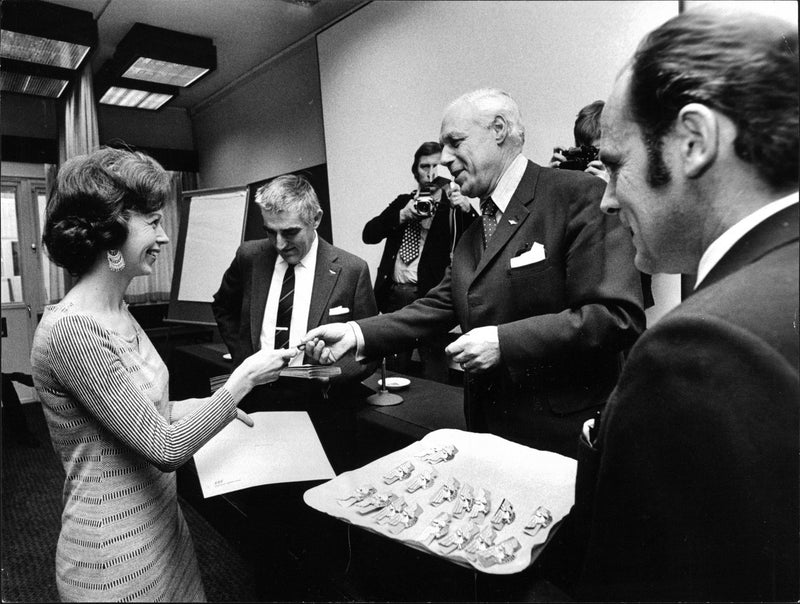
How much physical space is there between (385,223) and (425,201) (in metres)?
0.14

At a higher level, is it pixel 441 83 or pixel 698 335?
pixel 441 83

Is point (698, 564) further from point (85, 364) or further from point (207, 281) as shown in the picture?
point (207, 281)

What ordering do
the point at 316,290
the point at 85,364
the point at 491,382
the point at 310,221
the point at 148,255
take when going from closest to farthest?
the point at 85,364 → the point at 148,255 → the point at 491,382 → the point at 316,290 → the point at 310,221

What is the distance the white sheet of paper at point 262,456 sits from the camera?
964mm

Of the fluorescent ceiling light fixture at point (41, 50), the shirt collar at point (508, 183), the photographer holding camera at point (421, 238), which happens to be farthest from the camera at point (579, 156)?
the fluorescent ceiling light fixture at point (41, 50)

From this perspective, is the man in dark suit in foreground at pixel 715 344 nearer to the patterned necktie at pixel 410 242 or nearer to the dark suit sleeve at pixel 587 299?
the dark suit sleeve at pixel 587 299

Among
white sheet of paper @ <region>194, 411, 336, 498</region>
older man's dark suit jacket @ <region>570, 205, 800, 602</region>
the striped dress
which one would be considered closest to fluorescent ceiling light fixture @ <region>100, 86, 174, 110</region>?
the striped dress

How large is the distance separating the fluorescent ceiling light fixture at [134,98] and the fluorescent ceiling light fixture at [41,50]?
0.28 ft

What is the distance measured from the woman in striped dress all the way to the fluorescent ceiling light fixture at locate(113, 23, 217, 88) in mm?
219

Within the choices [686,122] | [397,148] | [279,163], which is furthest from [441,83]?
[686,122]

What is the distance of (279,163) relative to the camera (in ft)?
4.56

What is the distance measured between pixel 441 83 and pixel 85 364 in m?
0.93

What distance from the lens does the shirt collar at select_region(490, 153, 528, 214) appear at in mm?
1112

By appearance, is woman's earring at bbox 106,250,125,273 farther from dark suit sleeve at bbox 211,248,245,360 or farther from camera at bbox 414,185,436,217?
camera at bbox 414,185,436,217
